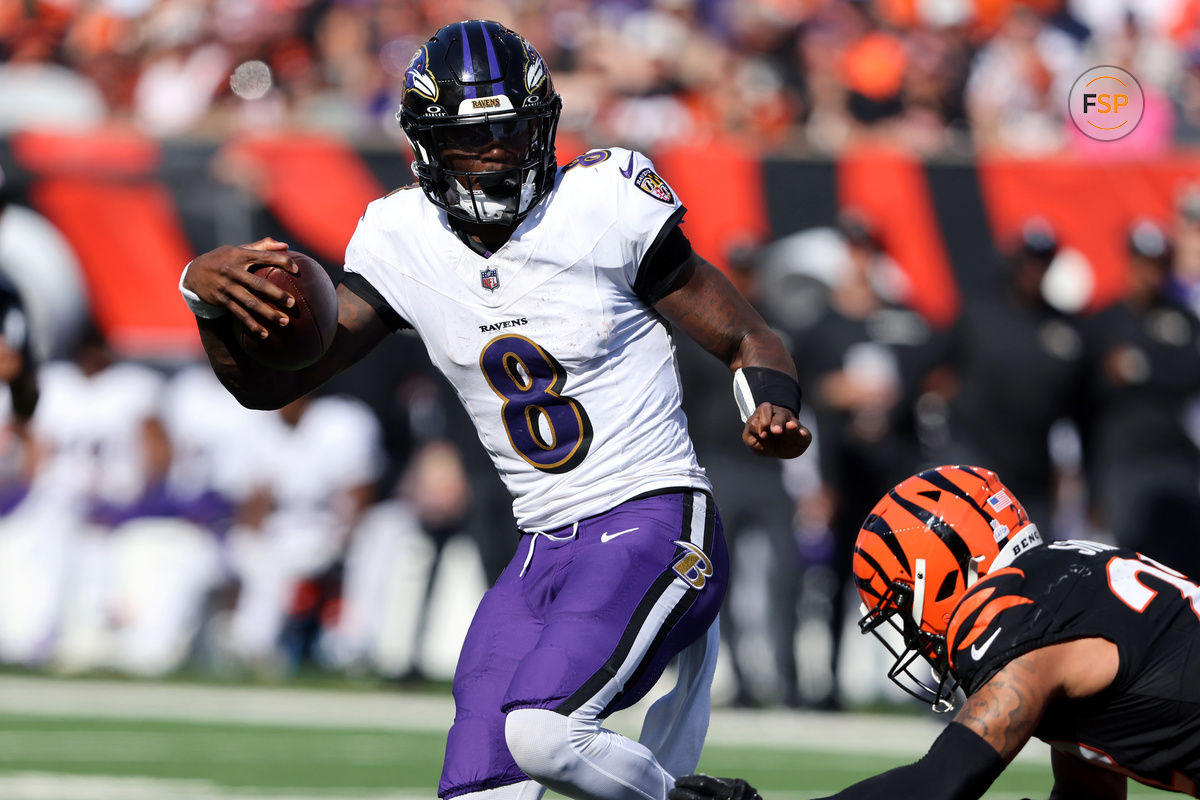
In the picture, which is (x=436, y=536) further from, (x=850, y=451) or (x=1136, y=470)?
(x=1136, y=470)

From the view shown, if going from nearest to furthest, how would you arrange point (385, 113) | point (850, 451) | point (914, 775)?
point (914, 775)
point (850, 451)
point (385, 113)

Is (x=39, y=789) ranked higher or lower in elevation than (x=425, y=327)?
lower

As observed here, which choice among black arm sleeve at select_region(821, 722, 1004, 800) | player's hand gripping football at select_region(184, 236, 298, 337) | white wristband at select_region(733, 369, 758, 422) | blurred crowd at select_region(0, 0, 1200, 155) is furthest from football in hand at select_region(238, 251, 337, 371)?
blurred crowd at select_region(0, 0, 1200, 155)

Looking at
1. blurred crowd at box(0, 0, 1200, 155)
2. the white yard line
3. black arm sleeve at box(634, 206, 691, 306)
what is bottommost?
the white yard line

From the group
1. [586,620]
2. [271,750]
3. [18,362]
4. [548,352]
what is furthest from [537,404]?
[271,750]

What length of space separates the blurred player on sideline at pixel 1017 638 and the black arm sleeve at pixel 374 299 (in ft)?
4.47

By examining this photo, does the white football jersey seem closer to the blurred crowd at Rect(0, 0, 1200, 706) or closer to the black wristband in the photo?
the black wristband

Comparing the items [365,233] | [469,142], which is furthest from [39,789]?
[469,142]

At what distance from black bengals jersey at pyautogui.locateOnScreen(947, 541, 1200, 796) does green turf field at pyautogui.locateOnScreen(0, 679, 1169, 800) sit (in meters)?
2.91

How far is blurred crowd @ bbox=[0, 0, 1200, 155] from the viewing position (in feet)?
36.3

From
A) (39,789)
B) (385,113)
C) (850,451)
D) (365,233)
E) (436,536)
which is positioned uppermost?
(385,113)

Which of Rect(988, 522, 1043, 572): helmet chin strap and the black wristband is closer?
Rect(988, 522, 1043, 572): helmet chin strap

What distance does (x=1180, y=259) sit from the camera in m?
9.05

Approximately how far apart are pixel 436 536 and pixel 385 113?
358 centimetres
